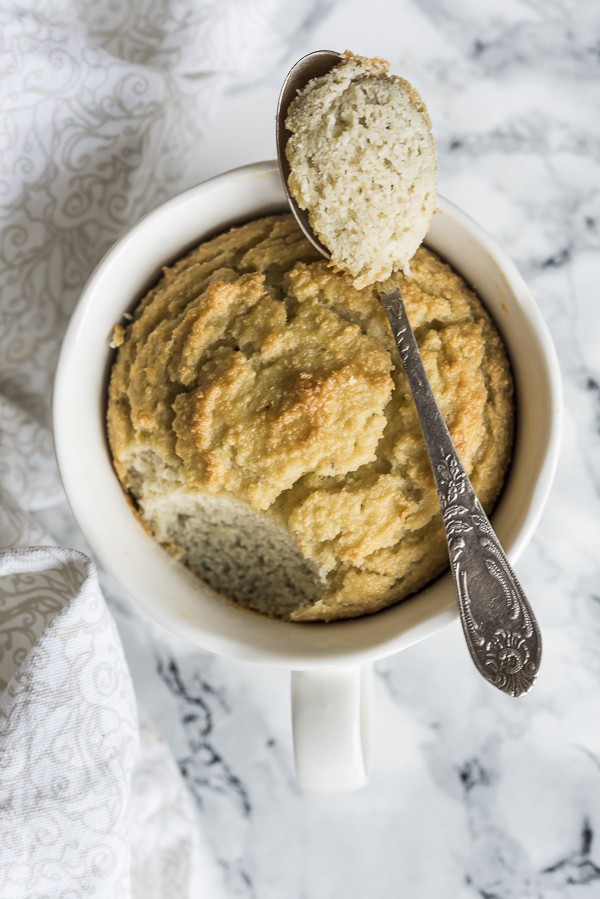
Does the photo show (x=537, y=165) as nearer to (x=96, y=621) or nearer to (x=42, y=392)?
(x=42, y=392)

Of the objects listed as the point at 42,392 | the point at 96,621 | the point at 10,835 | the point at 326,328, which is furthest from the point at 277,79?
the point at 10,835

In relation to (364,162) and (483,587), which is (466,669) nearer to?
(483,587)

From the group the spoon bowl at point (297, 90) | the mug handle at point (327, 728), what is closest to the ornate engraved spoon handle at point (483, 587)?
the mug handle at point (327, 728)

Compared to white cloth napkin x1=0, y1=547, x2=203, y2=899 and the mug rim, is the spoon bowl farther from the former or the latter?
white cloth napkin x1=0, y1=547, x2=203, y2=899

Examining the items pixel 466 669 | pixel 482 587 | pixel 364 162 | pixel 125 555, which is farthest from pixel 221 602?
pixel 364 162

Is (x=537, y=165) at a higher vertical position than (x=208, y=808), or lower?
higher

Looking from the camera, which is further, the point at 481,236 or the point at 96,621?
the point at 96,621

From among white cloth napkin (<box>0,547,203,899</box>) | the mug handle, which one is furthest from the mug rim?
white cloth napkin (<box>0,547,203,899</box>)
